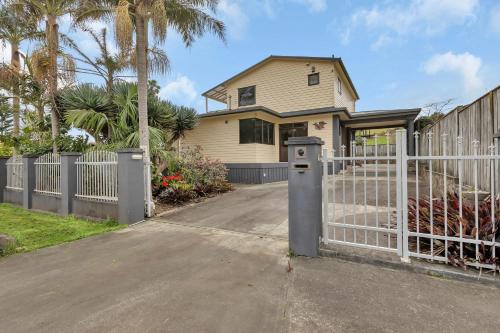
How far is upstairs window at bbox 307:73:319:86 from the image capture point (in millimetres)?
14438


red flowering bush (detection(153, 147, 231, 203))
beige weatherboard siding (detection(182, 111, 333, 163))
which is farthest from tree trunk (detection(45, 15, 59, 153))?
beige weatherboard siding (detection(182, 111, 333, 163))

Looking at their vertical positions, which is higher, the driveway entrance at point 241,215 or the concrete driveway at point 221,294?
the driveway entrance at point 241,215

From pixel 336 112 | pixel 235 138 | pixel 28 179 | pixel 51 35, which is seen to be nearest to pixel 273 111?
pixel 235 138

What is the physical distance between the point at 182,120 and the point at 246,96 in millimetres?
6872

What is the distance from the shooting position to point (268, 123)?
13719mm

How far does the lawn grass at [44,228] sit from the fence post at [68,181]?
1.01 ft

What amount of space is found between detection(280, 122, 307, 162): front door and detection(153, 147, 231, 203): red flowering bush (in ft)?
16.9

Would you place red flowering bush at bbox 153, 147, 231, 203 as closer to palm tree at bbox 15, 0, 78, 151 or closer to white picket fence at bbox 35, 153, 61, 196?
white picket fence at bbox 35, 153, 61, 196

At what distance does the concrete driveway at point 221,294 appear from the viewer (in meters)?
2.33

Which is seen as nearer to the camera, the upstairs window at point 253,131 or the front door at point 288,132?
the upstairs window at point 253,131

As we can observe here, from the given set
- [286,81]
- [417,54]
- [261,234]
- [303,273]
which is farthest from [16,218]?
[417,54]

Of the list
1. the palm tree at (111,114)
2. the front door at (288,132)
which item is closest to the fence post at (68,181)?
the palm tree at (111,114)

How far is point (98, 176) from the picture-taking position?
261 inches

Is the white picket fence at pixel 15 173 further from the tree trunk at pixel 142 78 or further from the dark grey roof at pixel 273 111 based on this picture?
the dark grey roof at pixel 273 111
